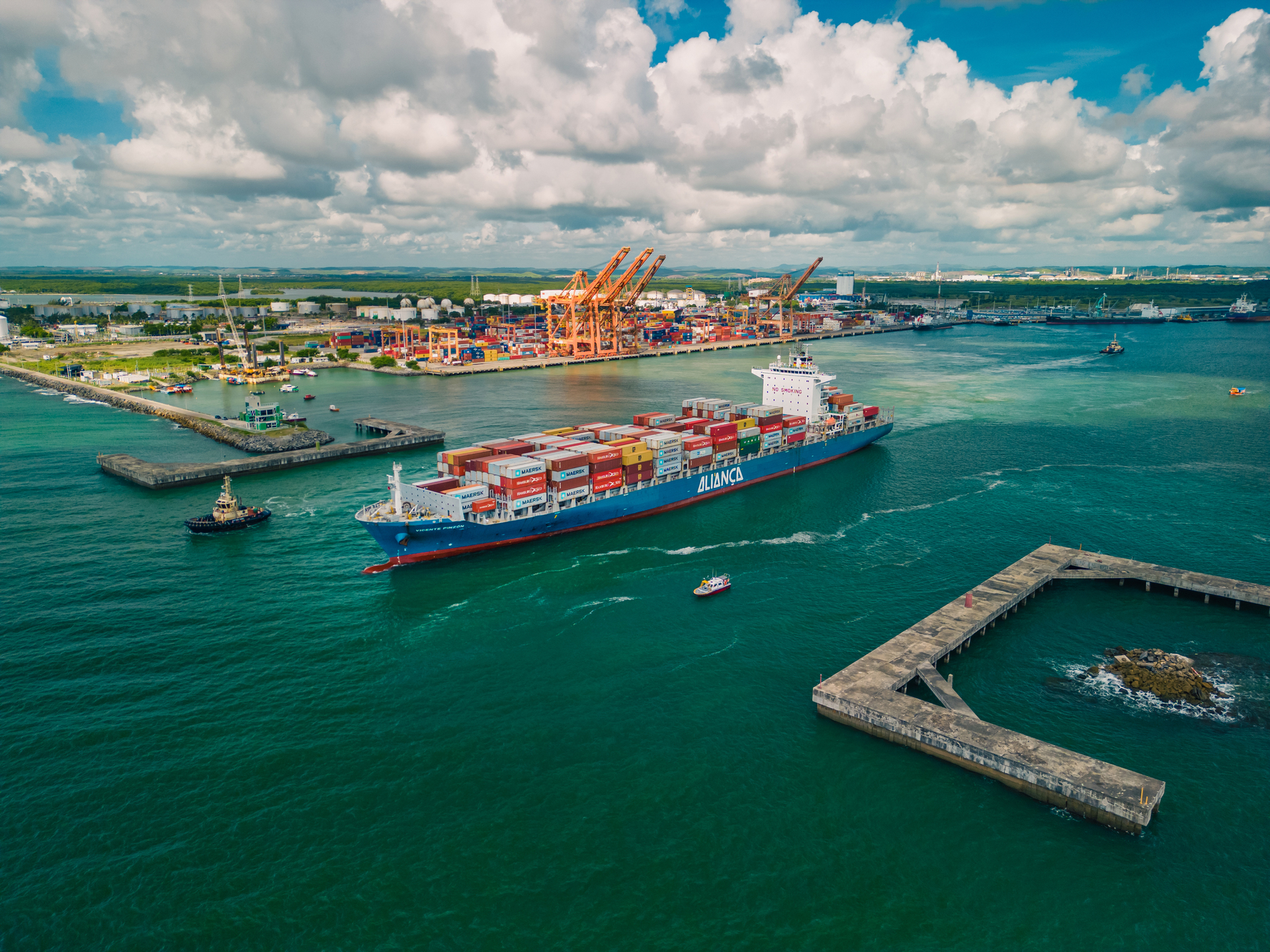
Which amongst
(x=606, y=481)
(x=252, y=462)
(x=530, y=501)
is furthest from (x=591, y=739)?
(x=252, y=462)

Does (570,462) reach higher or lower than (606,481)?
higher

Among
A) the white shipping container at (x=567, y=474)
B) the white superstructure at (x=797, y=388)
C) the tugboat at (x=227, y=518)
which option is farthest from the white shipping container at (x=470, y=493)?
the white superstructure at (x=797, y=388)

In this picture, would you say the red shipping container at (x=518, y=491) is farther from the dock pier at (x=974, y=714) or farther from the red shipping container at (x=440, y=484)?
the dock pier at (x=974, y=714)

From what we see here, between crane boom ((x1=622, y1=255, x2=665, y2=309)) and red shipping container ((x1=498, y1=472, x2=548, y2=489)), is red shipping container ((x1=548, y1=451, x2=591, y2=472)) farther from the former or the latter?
crane boom ((x1=622, y1=255, x2=665, y2=309))

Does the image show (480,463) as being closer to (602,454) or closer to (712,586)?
(602,454)

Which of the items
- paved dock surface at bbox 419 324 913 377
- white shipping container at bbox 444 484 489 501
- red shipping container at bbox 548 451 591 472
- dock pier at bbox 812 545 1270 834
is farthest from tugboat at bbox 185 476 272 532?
paved dock surface at bbox 419 324 913 377

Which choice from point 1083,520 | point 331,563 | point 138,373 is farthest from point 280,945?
point 138,373
